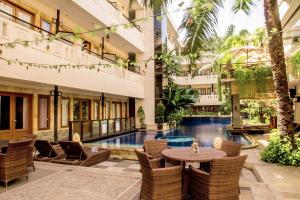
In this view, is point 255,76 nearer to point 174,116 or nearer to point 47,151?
point 47,151

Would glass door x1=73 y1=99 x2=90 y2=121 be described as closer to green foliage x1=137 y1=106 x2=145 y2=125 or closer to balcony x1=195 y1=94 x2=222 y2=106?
green foliage x1=137 y1=106 x2=145 y2=125

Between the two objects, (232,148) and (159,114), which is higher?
(159,114)

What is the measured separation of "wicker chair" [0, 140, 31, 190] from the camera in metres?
5.58

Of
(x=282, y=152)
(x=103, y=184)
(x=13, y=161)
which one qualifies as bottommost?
(x=103, y=184)

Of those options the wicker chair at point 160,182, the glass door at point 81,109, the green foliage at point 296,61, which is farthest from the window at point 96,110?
the wicker chair at point 160,182

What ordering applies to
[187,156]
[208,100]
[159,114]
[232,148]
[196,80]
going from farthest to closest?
[196,80]
[208,100]
[159,114]
[232,148]
[187,156]

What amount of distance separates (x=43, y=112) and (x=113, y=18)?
7486 mm

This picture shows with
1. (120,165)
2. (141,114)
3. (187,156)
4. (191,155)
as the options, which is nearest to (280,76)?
(191,155)

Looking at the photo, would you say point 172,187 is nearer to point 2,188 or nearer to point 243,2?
point 2,188

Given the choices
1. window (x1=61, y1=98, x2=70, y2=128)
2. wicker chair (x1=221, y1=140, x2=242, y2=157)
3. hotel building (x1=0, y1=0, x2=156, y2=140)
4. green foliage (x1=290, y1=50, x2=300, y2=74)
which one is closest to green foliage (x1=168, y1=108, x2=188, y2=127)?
hotel building (x1=0, y1=0, x2=156, y2=140)

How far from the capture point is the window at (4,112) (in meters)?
11.7

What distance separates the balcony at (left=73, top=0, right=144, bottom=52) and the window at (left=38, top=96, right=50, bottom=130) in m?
5.05

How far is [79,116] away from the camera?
1748cm

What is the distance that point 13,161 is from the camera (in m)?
5.73
